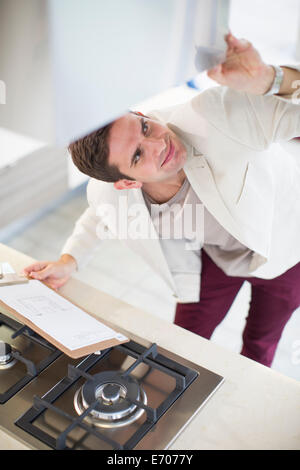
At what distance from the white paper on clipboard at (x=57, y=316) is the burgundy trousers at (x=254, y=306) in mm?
549

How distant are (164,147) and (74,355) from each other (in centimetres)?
44

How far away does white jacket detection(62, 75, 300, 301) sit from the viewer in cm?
103

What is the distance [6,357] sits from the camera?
1043 millimetres

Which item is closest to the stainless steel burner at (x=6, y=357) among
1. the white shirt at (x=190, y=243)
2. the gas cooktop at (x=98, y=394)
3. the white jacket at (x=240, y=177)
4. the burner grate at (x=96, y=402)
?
the gas cooktop at (x=98, y=394)

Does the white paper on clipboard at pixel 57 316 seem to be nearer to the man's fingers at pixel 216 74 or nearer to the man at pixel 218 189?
the man at pixel 218 189

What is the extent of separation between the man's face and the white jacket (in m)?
0.07

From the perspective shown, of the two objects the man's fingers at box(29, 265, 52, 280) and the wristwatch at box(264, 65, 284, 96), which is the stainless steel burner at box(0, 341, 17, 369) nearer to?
the man's fingers at box(29, 265, 52, 280)

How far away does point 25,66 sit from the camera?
0.51 meters

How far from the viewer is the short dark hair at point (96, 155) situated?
3.25 feet

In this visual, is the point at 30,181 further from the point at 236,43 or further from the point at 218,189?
the point at 236,43

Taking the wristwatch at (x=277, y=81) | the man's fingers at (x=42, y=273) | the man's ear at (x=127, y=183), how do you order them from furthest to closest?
the man's fingers at (x=42, y=273) → the man's ear at (x=127, y=183) → the wristwatch at (x=277, y=81)

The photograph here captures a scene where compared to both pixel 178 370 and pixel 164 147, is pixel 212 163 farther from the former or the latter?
pixel 178 370

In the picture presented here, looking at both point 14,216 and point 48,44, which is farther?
point 14,216

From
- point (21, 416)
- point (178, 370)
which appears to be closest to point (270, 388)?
point (178, 370)
